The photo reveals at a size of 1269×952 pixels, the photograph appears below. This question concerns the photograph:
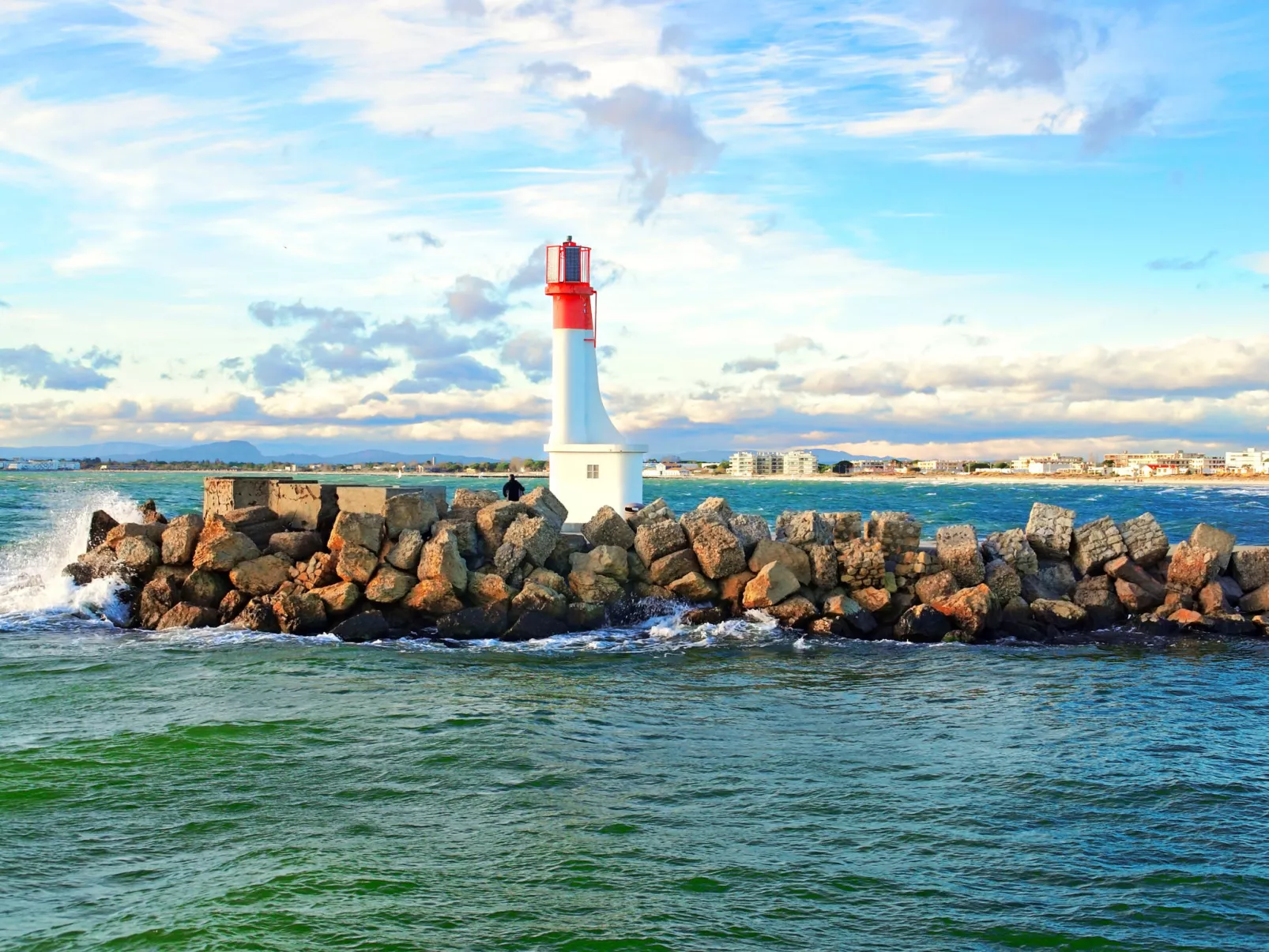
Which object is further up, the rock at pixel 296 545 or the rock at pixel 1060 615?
the rock at pixel 296 545

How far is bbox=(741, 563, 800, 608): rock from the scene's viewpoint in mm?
15609

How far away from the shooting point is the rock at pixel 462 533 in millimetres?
15805

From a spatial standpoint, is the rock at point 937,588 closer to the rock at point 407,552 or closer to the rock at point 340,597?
the rock at point 407,552

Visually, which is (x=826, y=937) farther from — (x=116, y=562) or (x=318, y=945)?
(x=116, y=562)

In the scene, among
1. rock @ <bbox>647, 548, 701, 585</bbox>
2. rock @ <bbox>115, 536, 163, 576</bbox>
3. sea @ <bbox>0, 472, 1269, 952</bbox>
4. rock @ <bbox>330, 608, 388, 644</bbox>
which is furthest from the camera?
rock @ <bbox>115, 536, 163, 576</bbox>

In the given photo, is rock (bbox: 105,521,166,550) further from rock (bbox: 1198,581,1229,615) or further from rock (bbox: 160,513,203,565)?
rock (bbox: 1198,581,1229,615)

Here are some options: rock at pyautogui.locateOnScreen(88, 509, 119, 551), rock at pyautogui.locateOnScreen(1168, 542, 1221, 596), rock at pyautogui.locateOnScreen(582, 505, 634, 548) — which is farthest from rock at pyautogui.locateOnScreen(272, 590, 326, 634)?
rock at pyautogui.locateOnScreen(1168, 542, 1221, 596)

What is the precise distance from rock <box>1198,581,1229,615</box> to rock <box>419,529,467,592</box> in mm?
10824

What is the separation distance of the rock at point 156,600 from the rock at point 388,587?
3.05 m

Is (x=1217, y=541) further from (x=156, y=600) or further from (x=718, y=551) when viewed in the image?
(x=156, y=600)

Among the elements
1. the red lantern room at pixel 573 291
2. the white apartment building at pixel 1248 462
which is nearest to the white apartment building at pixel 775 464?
the white apartment building at pixel 1248 462

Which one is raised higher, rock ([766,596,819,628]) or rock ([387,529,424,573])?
rock ([387,529,424,573])

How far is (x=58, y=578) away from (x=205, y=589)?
10.7 ft

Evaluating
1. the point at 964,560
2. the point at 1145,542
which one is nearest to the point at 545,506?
the point at 964,560
